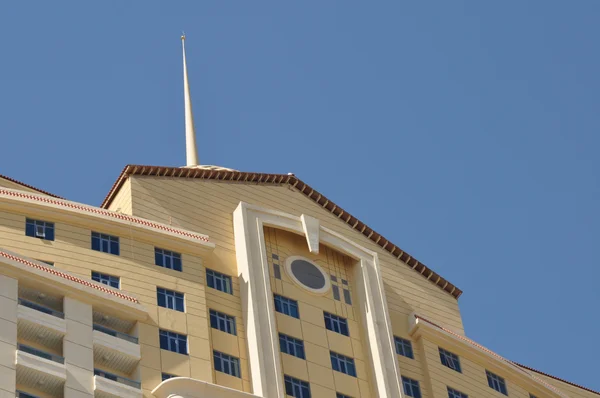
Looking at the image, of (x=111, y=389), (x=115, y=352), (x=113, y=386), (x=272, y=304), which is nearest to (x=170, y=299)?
(x=272, y=304)

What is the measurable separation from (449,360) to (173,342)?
17177 millimetres

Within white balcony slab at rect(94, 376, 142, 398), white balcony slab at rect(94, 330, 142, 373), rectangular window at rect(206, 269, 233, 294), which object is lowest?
white balcony slab at rect(94, 376, 142, 398)

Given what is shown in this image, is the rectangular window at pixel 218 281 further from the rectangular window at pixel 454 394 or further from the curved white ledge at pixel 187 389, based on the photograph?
the rectangular window at pixel 454 394

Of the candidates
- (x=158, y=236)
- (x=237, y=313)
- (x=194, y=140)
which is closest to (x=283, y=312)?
(x=237, y=313)

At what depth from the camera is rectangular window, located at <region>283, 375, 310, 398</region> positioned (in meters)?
62.1

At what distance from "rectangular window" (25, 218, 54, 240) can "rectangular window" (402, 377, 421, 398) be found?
61.7ft

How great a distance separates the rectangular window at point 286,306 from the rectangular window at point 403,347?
6183 millimetres

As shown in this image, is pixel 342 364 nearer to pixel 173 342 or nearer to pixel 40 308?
pixel 173 342

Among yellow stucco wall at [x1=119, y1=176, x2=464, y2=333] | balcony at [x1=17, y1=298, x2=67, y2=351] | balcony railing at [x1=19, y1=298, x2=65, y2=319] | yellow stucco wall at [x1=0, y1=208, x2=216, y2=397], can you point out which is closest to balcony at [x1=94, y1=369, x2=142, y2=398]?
yellow stucco wall at [x1=0, y1=208, x2=216, y2=397]

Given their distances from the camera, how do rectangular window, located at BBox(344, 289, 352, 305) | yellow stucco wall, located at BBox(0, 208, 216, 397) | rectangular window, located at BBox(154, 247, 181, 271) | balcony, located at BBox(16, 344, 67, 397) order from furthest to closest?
rectangular window, located at BBox(344, 289, 352, 305) → rectangular window, located at BBox(154, 247, 181, 271) → yellow stucco wall, located at BBox(0, 208, 216, 397) → balcony, located at BBox(16, 344, 67, 397)

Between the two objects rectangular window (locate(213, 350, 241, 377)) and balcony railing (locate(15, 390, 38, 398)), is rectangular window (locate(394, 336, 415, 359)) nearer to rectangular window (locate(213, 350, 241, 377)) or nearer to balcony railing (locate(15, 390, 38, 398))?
rectangular window (locate(213, 350, 241, 377))

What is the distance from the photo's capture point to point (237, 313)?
64.4 m

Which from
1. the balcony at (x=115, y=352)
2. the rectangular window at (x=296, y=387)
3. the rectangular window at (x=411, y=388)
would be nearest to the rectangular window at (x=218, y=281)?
Answer: the rectangular window at (x=296, y=387)

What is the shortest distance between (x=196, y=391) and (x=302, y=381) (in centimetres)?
777
